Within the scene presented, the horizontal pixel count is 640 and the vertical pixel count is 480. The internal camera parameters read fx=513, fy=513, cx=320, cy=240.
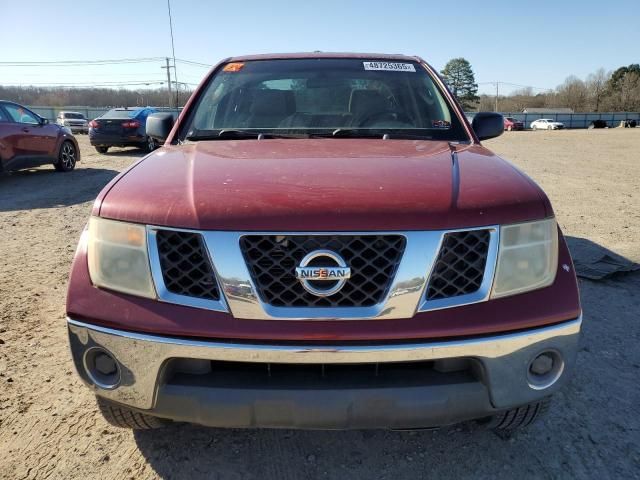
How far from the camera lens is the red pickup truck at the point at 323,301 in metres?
1.66

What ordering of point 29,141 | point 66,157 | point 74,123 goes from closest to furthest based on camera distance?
point 29,141 → point 66,157 → point 74,123

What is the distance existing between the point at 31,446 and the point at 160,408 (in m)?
0.95

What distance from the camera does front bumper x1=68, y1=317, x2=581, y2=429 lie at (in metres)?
1.66

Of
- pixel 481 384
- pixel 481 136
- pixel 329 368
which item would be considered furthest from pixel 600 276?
pixel 329 368

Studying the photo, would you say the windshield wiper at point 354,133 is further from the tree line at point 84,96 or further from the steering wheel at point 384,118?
the tree line at point 84,96

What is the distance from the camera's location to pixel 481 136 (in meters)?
3.21

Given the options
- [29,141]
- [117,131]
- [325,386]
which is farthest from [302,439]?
[117,131]

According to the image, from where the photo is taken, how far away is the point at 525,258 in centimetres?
179

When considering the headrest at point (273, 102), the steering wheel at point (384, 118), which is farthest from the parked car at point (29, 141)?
the steering wheel at point (384, 118)

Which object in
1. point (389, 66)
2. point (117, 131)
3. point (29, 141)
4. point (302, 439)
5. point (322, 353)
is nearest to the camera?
point (322, 353)

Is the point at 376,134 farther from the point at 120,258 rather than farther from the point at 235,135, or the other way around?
the point at 120,258

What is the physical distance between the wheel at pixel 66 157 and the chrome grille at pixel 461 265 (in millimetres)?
11244

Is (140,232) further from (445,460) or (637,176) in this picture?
(637,176)

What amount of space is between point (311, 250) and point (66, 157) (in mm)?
11330
